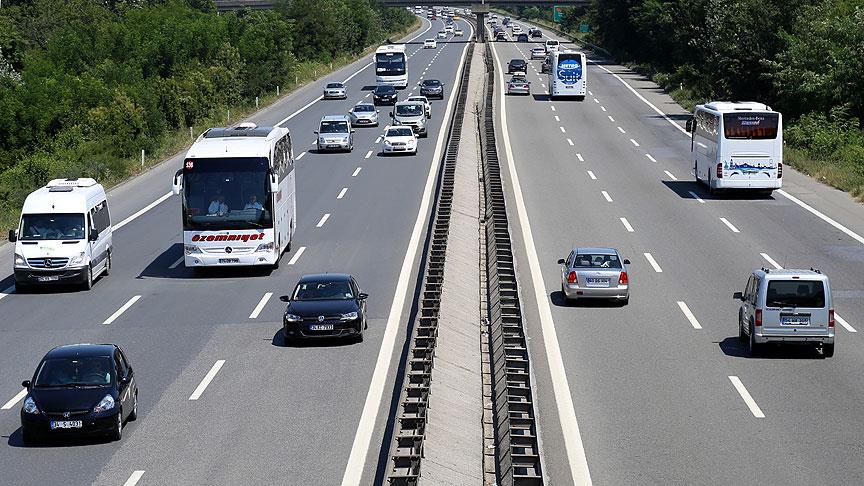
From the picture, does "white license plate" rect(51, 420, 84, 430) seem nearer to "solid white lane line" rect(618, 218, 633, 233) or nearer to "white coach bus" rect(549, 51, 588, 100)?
"solid white lane line" rect(618, 218, 633, 233)

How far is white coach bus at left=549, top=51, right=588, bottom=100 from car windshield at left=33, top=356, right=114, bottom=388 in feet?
222

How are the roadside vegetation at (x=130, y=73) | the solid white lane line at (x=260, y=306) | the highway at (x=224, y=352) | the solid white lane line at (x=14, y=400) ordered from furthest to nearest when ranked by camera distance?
the roadside vegetation at (x=130, y=73) → the solid white lane line at (x=260, y=306) → the solid white lane line at (x=14, y=400) → the highway at (x=224, y=352)

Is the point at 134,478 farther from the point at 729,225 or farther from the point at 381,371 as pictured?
the point at 729,225

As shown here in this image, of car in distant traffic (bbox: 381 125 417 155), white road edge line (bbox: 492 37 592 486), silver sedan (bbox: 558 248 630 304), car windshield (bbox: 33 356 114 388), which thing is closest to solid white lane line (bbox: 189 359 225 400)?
car windshield (bbox: 33 356 114 388)

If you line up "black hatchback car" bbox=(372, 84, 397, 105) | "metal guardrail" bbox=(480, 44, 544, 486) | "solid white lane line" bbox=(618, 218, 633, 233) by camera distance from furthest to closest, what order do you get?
"black hatchback car" bbox=(372, 84, 397, 105)
"solid white lane line" bbox=(618, 218, 633, 233)
"metal guardrail" bbox=(480, 44, 544, 486)

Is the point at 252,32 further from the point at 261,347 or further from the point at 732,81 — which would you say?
the point at 261,347

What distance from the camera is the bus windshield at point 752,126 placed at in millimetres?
47406

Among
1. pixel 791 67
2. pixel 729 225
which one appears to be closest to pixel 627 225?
pixel 729 225

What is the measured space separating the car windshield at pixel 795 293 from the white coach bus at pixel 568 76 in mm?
61461

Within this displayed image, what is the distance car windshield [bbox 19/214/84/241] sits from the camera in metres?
33.2

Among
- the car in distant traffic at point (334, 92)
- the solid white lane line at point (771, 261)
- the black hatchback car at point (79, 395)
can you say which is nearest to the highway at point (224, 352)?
the black hatchback car at point (79, 395)

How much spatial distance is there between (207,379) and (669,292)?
43.3 ft

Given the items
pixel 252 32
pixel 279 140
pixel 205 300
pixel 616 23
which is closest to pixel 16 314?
pixel 205 300

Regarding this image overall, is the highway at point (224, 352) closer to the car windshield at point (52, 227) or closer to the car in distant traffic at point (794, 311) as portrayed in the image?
the car windshield at point (52, 227)
